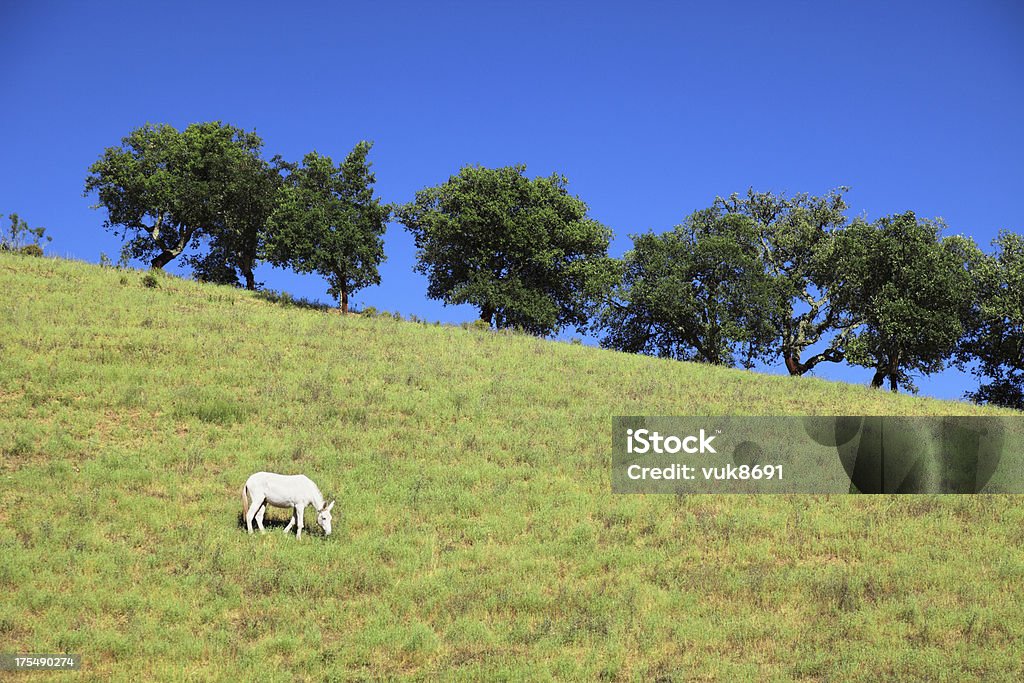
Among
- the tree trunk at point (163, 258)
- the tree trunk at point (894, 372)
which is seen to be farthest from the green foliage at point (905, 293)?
the tree trunk at point (163, 258)

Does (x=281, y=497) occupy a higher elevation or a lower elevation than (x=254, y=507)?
higher

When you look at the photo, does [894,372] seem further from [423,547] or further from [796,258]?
[423,547]

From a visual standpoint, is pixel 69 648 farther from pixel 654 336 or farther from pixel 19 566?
pixel 654 336

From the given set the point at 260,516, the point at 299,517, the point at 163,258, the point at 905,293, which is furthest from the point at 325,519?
the point at 163,258

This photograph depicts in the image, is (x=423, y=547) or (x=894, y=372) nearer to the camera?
(x=423, y=547)

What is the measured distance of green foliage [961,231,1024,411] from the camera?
161ft

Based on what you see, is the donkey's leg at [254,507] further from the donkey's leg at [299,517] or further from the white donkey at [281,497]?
the donkey's leg at [299,517]

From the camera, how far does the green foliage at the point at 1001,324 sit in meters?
48.9

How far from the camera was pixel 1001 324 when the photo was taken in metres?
50.6

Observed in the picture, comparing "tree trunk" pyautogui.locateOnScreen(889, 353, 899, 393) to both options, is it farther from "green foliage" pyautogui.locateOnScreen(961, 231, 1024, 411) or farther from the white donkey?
the white donkey

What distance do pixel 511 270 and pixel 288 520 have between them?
41.5 m

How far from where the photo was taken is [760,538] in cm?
1722

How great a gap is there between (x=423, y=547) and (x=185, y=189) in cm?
4799

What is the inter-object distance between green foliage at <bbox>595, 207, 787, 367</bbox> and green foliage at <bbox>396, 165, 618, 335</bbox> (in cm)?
252
